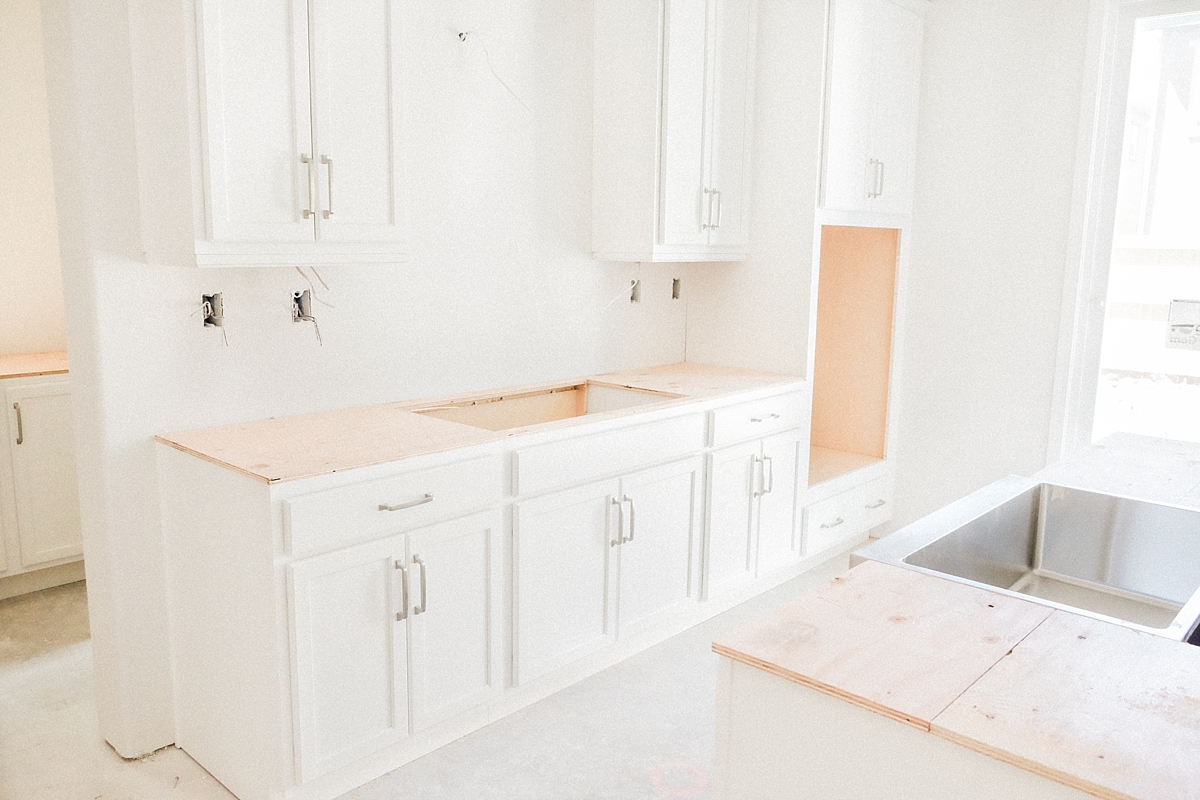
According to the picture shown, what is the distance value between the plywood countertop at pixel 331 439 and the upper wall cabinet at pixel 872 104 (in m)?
1.24

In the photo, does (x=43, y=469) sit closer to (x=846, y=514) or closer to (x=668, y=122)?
(x=668, y=122)

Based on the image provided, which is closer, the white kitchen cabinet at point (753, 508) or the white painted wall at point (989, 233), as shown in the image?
the white kitchen cabinet at point (753, 508)

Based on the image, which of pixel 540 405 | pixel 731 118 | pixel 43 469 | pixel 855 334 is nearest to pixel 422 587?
pixel 540 405

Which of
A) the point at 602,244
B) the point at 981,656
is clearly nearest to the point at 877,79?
the point at 602,244

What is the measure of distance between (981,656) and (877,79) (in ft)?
9.87

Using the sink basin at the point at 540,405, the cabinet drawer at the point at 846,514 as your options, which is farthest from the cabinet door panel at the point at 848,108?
the cabinet drawer at the point at 846,514

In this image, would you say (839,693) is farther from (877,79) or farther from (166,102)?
(877,79)

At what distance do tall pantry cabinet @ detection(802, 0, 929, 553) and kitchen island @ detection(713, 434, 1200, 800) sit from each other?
2.39 metres

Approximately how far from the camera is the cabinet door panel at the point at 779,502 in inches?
141

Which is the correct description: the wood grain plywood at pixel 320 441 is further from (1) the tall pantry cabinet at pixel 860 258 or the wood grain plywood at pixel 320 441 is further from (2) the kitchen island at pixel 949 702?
(1) the tall pantry cabinet at pixel 860 258

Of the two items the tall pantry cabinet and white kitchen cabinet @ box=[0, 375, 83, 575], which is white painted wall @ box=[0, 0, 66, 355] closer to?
white kitchen cabinet @ box=[0, 375, 83, 575]

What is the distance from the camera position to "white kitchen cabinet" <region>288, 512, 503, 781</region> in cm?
222

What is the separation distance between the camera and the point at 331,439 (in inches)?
97.6

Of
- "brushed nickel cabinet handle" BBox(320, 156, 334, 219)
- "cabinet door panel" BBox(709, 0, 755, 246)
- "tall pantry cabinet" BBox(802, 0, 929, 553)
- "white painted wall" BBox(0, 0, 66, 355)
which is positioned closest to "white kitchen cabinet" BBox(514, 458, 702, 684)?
"tall pantry cabinet" BBox(802, 0, 929, 553)
